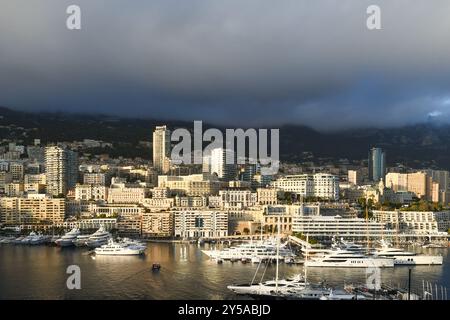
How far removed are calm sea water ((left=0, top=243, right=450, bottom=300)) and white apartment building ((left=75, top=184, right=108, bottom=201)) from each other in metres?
13.4

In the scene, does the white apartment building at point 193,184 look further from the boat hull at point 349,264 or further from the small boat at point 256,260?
the boat hull at point 349,264

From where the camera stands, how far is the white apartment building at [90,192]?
34.8 meters

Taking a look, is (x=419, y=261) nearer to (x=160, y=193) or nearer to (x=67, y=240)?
(x=67, y=240)

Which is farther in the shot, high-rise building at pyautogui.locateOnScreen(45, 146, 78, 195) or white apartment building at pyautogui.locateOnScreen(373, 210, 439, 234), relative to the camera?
high-rise building at pyautogui.locateOnScreen(45, 146, 78, 195)

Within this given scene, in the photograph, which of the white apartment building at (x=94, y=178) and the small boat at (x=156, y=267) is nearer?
the small boat at (x=156, y=267)

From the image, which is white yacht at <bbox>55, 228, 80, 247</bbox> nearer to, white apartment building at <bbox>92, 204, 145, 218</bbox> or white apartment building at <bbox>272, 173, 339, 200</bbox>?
white apartment building at <bbox>92, 204, 145, 218</bbox>

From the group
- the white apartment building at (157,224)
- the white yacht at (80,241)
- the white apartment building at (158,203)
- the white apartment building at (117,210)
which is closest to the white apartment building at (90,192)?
the white apartment building at (158,203)

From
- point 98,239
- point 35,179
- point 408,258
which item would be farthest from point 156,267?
point 35,179

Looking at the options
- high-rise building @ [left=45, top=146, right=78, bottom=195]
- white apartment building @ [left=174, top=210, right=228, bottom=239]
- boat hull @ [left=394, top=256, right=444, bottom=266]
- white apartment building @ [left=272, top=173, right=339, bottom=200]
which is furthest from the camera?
white apartment building @ [left=272, top=173, right=339, bottom=200]

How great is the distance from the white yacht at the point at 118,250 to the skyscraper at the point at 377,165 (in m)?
25.4

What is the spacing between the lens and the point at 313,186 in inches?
1462

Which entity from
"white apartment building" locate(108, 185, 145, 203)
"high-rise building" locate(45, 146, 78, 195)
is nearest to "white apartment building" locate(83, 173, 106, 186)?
"high-rise building" locate(45, 146, 78, 195)

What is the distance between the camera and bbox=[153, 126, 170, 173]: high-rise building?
43469 millimetres

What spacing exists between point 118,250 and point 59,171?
1685 cm
